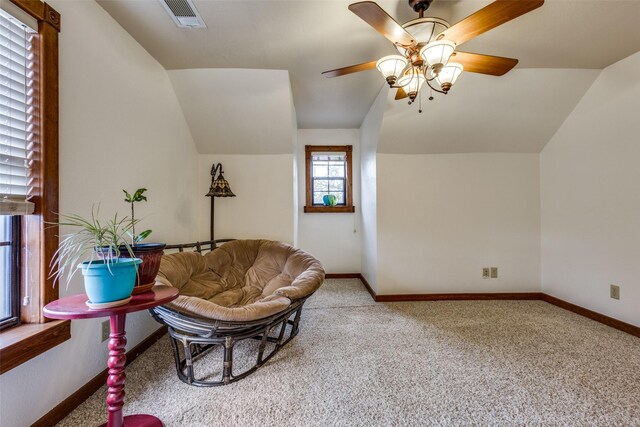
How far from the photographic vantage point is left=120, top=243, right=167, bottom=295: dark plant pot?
1.41 metres

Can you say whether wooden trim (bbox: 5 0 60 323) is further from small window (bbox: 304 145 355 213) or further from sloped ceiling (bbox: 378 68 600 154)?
small window (bbox: 304 145 355 213)

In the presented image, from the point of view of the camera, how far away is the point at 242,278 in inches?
111

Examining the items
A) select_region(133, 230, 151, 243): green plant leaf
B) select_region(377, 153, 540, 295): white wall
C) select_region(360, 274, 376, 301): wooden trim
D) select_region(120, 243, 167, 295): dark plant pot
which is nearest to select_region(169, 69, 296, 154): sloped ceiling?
select_region(377, 153, 540, 295): white wall

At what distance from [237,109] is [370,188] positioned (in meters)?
1.93

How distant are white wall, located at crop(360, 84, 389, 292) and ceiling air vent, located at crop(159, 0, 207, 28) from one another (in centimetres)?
183

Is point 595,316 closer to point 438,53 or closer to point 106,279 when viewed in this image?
point 438,53

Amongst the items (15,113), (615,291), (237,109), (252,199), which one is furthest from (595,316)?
(15,113)

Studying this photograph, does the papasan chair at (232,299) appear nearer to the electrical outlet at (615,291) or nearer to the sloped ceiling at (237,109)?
the sloped ceiling at (237,109)

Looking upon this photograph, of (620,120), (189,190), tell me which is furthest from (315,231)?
(620,120)

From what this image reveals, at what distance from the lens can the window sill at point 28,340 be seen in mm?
1194

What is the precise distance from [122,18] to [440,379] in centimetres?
324

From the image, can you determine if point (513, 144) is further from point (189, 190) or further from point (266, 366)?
point (189, 190)

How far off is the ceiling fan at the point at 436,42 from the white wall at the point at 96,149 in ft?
4.95

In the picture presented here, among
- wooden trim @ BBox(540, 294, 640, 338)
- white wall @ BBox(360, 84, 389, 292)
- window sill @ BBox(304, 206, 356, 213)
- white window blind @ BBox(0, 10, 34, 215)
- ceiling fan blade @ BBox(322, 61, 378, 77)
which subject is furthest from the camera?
window sill @ BBox(304, 206, 356, 213)
